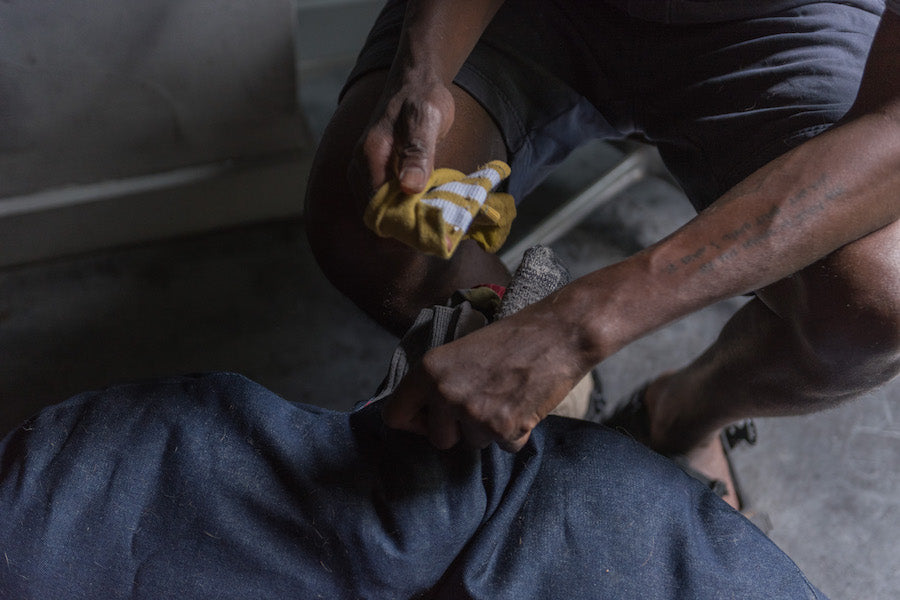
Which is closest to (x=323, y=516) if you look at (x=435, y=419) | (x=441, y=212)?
(x=435, y=419)

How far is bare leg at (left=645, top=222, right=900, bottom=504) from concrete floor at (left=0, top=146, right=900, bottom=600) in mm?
129

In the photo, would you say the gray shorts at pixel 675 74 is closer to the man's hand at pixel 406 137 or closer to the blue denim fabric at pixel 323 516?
the man's hand at pixel 406 137

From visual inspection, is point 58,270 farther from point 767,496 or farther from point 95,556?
point 767,496

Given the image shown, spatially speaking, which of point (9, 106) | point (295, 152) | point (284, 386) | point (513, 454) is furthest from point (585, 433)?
point (9, 106)

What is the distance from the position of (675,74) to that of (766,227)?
0.81 feet

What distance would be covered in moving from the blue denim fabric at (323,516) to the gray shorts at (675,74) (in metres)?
0.34

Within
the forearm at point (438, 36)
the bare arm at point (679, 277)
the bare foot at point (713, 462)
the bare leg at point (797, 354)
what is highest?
the forearm at point (438, 36)

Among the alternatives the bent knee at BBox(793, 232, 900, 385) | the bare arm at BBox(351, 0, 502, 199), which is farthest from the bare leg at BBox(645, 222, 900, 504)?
the bare arm at BBox(351, 0, 502, 199)

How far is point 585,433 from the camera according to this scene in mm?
627

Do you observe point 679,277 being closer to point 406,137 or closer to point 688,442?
point 406,137

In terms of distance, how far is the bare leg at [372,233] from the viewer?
748mm

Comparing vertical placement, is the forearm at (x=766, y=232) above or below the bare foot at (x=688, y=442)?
above

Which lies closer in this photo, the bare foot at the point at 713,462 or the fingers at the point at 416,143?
the fingers at the point at 416,143

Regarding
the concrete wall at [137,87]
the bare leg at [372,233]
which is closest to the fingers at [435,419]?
the bare leg at [372,233]
